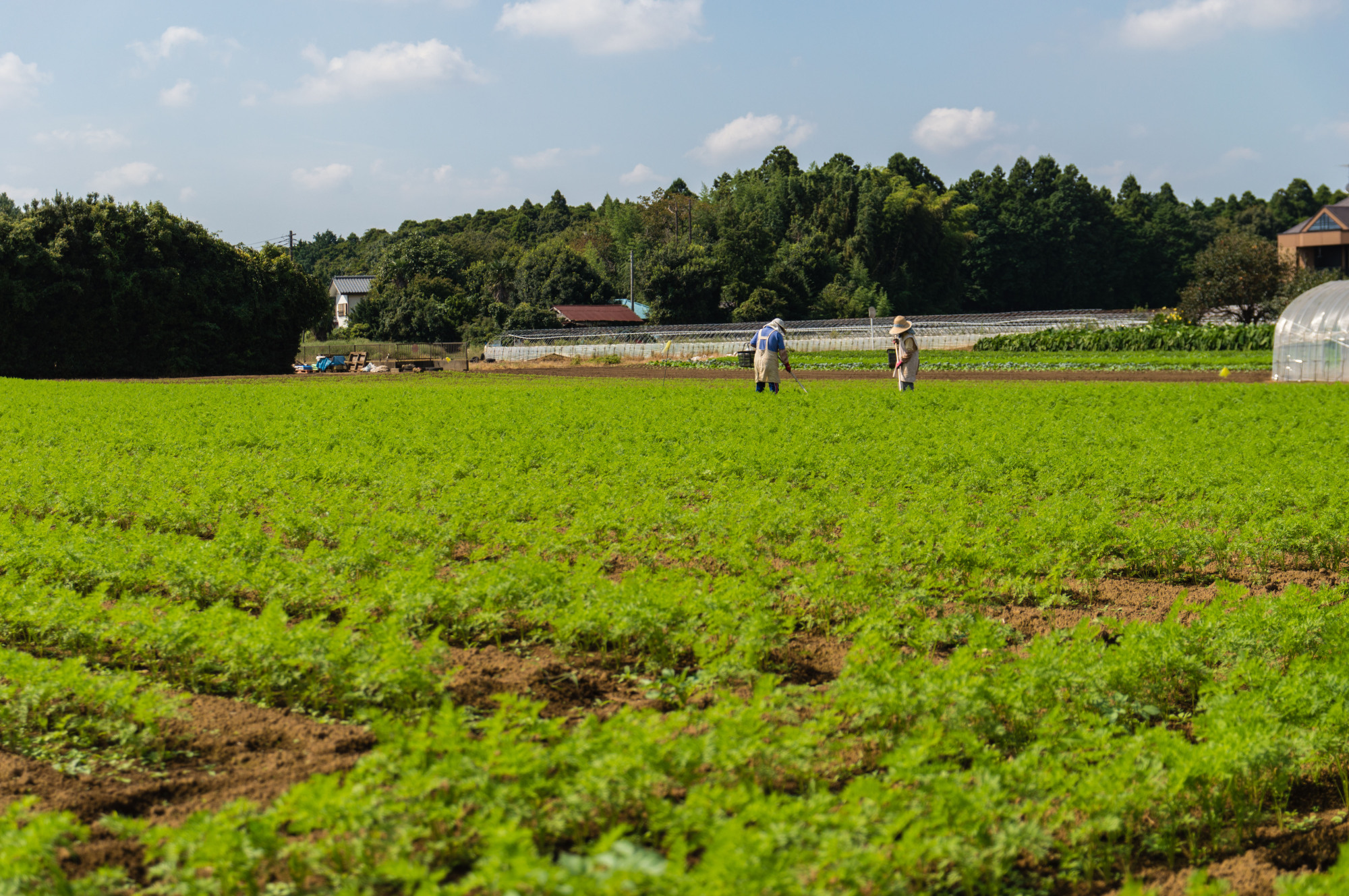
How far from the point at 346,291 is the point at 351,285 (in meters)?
0.92

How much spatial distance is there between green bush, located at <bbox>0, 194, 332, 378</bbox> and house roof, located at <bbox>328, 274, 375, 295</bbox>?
197 ft

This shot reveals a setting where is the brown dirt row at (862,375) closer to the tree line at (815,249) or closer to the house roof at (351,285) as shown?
the tree line at (815,249)

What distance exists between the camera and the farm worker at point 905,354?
2281 centimetres

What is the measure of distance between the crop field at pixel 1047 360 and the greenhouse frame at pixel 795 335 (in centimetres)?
383

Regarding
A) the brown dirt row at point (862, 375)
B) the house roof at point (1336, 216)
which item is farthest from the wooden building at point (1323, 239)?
the brown dirt row at point (862, 375)

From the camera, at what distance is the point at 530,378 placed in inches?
1737

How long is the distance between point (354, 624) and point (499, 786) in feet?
11.1

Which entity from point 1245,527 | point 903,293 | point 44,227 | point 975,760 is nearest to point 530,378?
point 44,227

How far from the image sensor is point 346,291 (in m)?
122

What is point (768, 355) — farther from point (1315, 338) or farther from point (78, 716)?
point (1315, 338)

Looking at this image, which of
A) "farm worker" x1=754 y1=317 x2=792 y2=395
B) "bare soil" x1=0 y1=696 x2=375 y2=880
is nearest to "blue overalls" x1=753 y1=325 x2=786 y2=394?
"farm worker" x1=754 y1=317 x2=792 y2=395

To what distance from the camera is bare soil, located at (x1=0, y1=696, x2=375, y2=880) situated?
4.60m

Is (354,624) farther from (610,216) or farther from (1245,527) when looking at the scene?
(610,216)

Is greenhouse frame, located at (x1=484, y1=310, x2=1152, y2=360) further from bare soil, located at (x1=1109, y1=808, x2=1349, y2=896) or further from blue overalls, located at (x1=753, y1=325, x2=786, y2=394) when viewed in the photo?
bare soil, located at (x1=1109, y1=808, x2=1349, y2=896)
